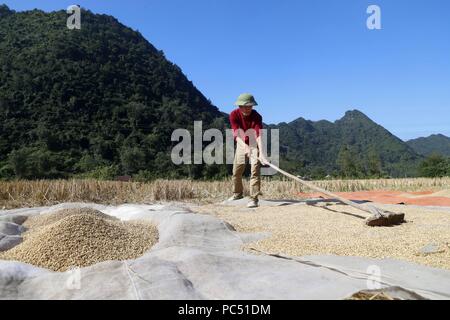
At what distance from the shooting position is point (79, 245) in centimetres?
269

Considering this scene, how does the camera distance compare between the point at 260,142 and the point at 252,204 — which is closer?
the point at 252,204

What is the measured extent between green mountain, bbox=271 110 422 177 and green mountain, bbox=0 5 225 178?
1842 centimetres

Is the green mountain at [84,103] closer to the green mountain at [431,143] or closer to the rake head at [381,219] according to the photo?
the rake head at [381,219]

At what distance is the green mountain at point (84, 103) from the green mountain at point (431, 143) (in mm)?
70438

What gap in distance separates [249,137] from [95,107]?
3937cm

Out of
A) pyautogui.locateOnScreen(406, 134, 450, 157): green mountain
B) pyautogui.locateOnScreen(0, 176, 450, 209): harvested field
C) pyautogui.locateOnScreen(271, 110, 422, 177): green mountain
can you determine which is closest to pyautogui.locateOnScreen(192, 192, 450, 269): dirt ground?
pyautogui.locateOnScreen(0, 176, 450, 209): harvested field

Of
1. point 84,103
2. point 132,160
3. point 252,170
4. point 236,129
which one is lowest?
point 252,170

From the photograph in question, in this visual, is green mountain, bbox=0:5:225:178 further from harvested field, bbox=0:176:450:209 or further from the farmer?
the farmer

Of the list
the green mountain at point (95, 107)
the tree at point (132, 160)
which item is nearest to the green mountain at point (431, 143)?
the green mountain at point (95, 107)

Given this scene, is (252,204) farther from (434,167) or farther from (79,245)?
(434,167)

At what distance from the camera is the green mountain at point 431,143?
107938mm

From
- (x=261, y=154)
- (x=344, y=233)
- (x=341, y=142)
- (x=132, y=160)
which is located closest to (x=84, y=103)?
(x=132, y=160)

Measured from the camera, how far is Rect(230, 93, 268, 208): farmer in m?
5.57

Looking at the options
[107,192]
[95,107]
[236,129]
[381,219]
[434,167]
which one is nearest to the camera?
[381,219]
